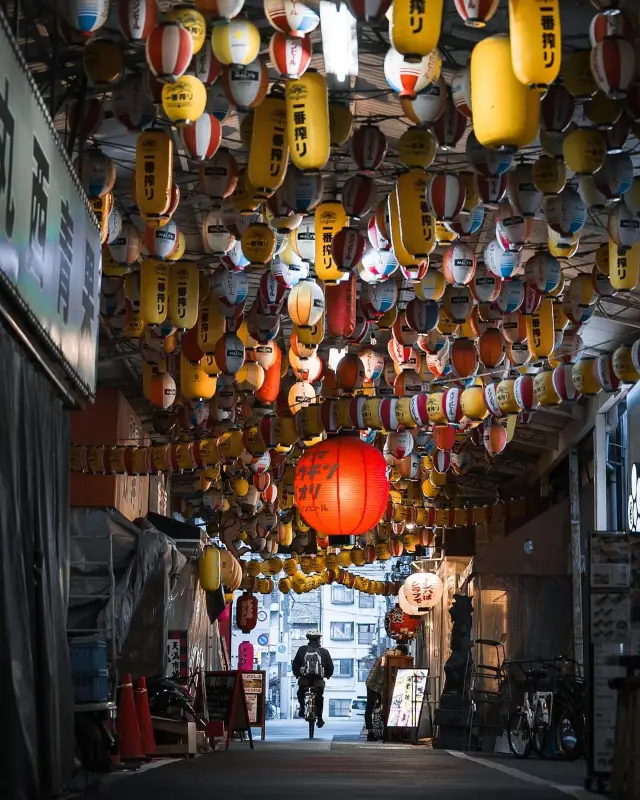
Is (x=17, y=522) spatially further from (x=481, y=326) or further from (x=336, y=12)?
(x=481, y=326)

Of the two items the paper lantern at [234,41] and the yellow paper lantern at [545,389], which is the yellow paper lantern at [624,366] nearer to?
the yellow paper lantern at [545,389]

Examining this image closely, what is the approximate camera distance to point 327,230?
11.4 meters

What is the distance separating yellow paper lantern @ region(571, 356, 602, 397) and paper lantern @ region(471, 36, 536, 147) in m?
6.33

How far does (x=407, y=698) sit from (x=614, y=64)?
20832 millimetres

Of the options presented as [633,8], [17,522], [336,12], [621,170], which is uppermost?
[633,8]

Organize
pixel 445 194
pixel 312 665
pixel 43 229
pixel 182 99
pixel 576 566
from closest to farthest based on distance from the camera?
1. pixel 43 229
2. pixel 182 99
3. pixel 445 194
4. pixel 576 566
5. pixel 312 665

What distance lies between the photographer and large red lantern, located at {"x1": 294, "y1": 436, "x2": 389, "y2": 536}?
552 inches

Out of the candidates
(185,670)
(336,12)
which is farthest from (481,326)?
(185,670)

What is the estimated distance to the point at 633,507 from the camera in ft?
58.9

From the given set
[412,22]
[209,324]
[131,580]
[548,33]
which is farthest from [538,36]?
[131,580]

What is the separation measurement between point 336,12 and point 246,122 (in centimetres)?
169

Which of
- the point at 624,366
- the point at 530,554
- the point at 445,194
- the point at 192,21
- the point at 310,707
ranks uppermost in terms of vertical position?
the point at 192,21

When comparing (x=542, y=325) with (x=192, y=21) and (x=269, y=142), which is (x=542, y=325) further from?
(x=192, y=21)

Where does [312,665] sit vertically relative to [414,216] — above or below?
below
